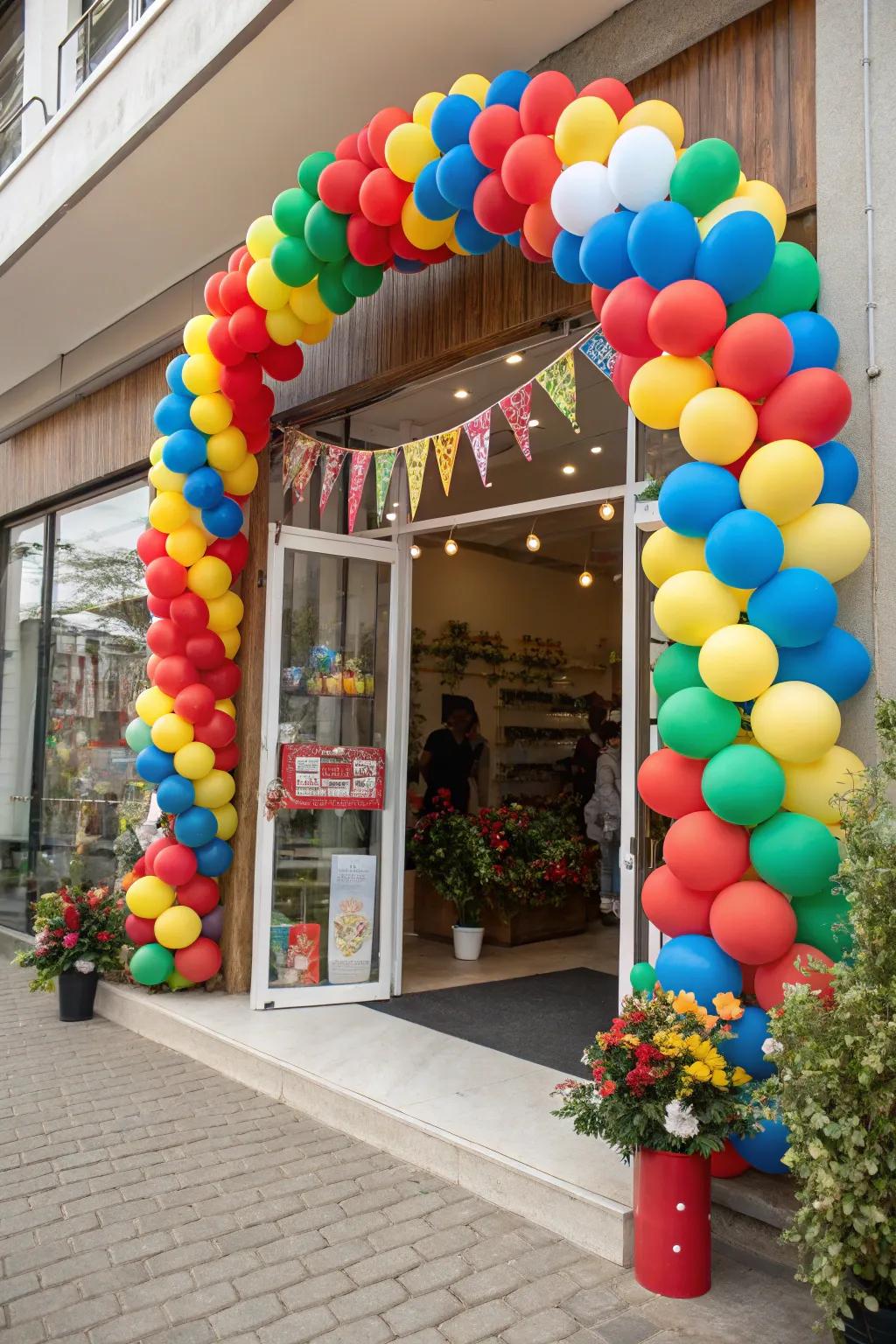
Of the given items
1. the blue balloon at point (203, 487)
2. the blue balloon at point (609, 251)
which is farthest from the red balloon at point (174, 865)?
the blue balloon at point (609, 251)

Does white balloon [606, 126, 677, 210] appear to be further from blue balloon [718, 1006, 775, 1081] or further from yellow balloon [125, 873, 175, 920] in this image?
yellow balloon [125, 873, 175, 920]

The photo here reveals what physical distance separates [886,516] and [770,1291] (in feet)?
7.79

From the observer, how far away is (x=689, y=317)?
2986 mm

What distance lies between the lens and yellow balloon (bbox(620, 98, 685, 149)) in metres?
3.26

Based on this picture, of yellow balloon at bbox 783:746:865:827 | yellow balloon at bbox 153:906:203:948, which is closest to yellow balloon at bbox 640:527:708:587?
yellow balloon at bbox 783:746:865:827

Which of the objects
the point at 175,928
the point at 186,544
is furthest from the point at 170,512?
the point at 175,928

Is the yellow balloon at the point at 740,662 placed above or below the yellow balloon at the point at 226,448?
below

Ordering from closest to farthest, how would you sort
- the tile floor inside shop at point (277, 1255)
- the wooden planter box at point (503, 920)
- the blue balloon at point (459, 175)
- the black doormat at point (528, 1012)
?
the tile floor inside shop at point (277, 1255) → the blue balloon at point (459, 175) → the black doormat at point (528, 1012) → the wooden planter box at point (503, 920)

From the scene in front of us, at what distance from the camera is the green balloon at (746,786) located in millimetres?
2859

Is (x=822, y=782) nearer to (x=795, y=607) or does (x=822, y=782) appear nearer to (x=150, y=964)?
(x=795, y=607)

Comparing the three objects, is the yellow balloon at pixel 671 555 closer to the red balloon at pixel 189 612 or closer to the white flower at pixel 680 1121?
the white flower at pixel 680 1121

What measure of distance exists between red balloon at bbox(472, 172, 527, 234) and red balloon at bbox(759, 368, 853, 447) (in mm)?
1292

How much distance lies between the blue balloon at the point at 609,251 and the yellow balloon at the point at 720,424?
0.55 metres

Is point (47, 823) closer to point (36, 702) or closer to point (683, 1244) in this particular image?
→ point (36, 702)
